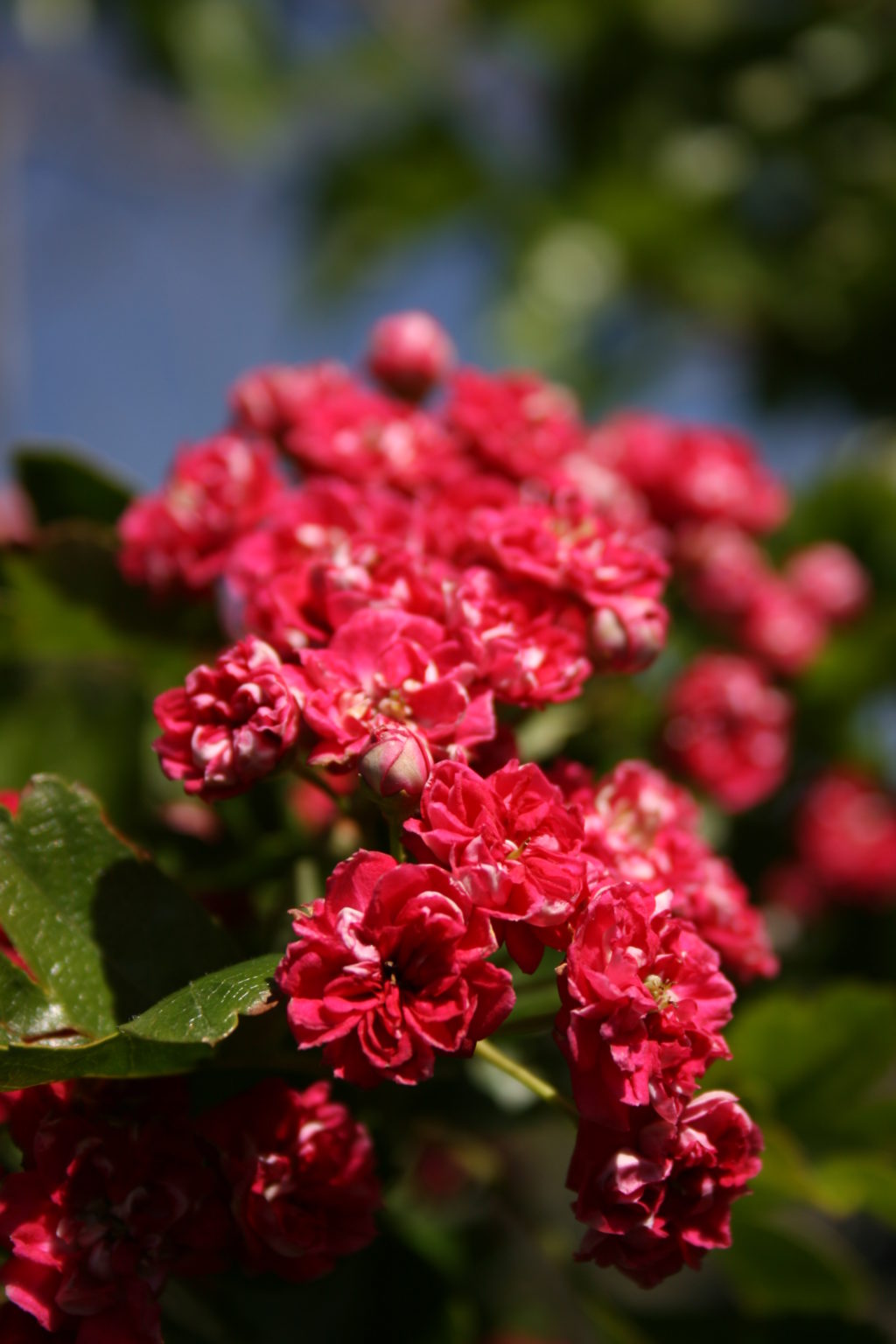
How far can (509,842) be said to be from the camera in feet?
1.39

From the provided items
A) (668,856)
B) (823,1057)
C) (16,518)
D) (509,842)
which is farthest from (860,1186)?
(16,518)

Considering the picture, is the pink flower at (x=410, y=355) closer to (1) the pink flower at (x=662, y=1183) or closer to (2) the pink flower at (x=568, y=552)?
(2) the pink flower at (x=568, y=552)

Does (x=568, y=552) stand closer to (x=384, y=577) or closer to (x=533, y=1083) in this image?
(x=384, y=577)

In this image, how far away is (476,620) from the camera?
0.49 meters

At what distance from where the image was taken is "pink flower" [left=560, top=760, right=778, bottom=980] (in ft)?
1.65

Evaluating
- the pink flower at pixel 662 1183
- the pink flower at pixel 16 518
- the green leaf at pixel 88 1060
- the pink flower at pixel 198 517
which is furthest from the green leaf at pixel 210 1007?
the pink flower at pixel 16 518

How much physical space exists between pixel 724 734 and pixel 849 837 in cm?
23

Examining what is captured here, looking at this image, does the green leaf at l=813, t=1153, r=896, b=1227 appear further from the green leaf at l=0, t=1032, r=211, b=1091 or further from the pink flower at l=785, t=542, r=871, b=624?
the pink flower at l=785, t=542, r=871, b=624

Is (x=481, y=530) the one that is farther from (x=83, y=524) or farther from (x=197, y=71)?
(x=197, y=71)

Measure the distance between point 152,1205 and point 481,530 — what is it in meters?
0.31

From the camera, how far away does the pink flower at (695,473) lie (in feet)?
3.02

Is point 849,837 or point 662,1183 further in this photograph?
point 849,837

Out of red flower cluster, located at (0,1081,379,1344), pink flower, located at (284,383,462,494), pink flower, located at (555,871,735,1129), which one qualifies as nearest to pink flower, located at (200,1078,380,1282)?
red flower cluster, located at (0,1081,379,1344)

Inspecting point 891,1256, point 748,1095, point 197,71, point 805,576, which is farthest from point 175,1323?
point 197,71
